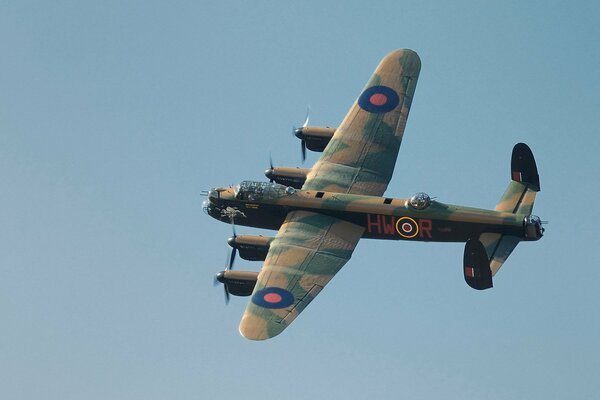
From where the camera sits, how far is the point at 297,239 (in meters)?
76.7

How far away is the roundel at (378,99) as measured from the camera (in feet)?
271

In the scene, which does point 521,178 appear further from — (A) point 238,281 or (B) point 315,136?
(A) point 238,281

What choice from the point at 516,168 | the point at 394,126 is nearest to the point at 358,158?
the point at 394,126

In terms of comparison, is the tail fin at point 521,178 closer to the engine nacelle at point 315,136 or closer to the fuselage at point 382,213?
the fuselage at point 382,213

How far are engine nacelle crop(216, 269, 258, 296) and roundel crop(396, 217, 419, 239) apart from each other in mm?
8104

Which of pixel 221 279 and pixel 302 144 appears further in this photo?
pixel 302 144

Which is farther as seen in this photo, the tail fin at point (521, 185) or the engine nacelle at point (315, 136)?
the engine nacelle at point (315, 136)

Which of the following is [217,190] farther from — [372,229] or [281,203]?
[372,229]

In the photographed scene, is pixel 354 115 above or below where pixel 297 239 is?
above

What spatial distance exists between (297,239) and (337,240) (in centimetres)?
209

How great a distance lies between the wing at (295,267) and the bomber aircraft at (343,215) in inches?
2.0

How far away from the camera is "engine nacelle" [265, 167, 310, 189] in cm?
8131

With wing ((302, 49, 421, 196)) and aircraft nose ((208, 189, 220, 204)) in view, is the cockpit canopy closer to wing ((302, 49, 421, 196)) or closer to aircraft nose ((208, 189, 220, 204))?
aircraft nose ((208, 189, 220, 204))

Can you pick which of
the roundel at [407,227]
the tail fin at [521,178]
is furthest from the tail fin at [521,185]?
the roundel at [407,227]
